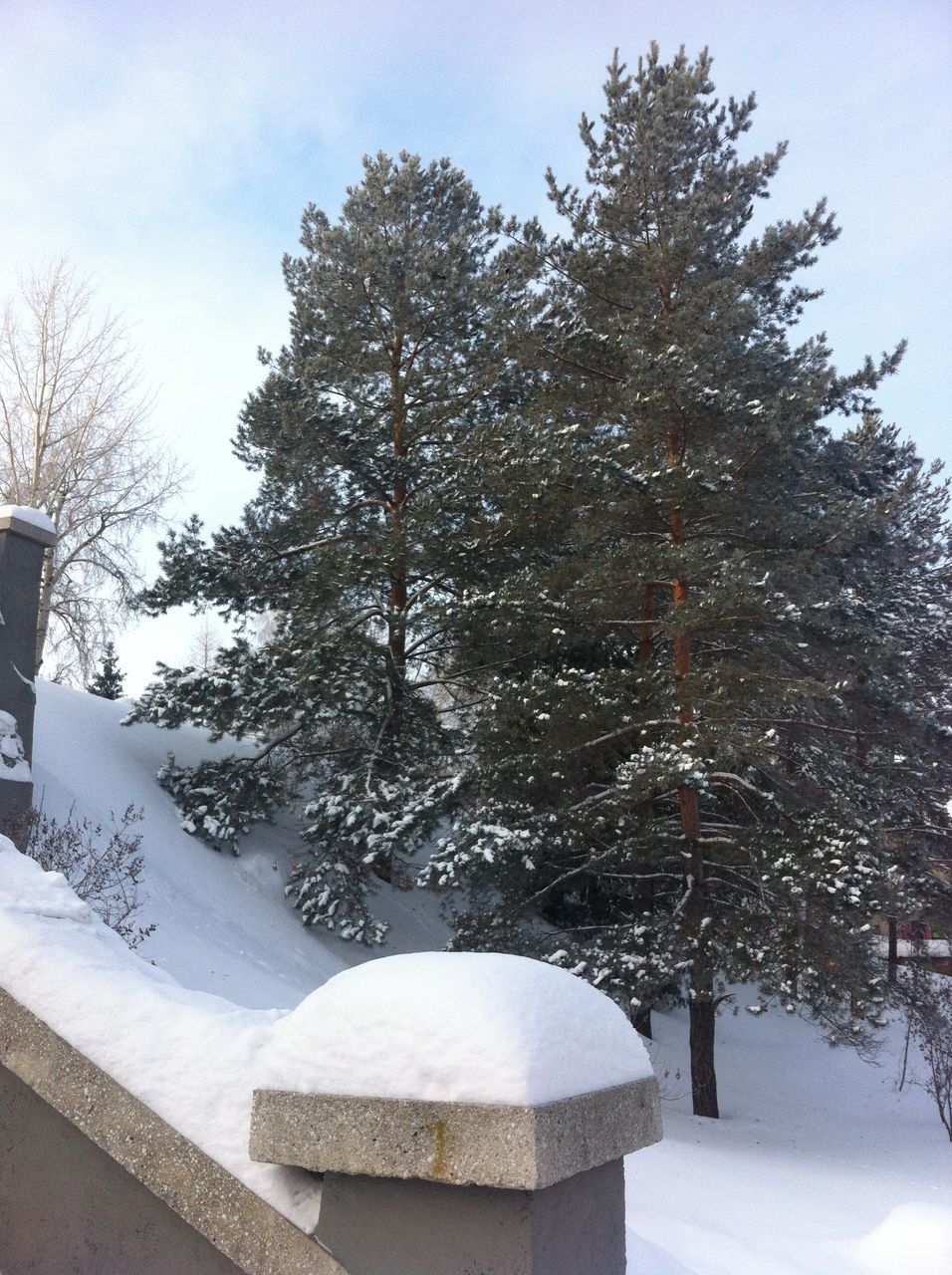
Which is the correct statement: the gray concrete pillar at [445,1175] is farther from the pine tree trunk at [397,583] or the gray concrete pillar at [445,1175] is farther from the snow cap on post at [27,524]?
the pine tree trunk at [397,583]

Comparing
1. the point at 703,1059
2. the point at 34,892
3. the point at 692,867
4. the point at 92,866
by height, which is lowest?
the point at 703,1059

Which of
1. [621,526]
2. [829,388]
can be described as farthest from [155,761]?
[829,388]

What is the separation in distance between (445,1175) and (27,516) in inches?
299

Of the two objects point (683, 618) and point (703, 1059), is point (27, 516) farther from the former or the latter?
point (703, 1059)

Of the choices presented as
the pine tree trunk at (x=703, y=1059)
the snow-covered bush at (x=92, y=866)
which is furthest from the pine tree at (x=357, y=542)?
the pine tree trunk at (x=703, y=1059)

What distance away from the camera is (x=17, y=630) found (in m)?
8.11

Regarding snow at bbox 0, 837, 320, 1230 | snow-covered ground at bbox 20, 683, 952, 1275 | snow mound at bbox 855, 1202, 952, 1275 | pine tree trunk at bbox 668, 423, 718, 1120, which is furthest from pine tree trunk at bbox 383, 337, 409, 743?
snow at bbox 0, 837, 320, 1230

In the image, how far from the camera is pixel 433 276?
14625 millimetres

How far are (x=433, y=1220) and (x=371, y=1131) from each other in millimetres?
196

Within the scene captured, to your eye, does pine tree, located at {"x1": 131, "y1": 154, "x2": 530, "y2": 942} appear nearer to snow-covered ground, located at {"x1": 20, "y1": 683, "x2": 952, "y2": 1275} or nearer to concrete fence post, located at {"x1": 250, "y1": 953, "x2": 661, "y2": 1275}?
snow-covered ground, located at {"x1": 20, "y1": 683, "x2": 952, "y2": 1275}

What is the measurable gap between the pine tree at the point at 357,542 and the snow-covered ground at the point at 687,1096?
2.58 feet

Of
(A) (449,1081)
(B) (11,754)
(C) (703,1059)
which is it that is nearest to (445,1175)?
(A) (449,1081)

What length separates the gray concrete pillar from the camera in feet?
5.70

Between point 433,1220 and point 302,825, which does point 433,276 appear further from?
point 433,1220
